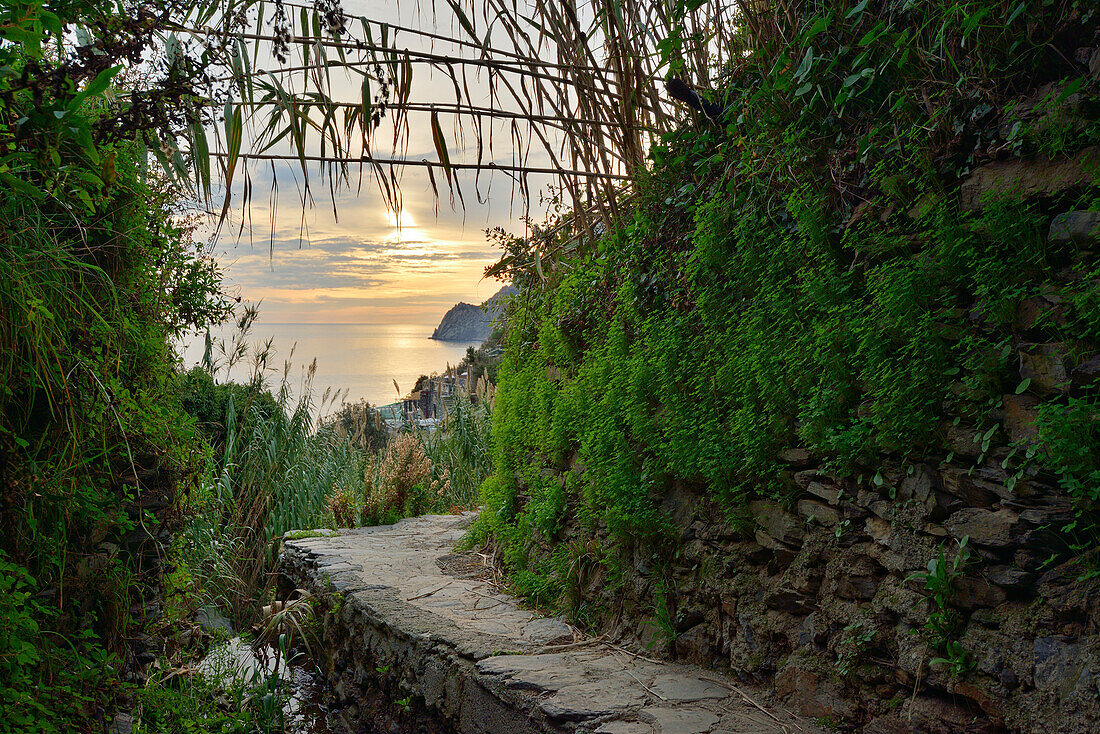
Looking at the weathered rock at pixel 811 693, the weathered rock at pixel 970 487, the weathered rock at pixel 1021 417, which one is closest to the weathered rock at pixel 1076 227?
the weathered rock at pixel 1021 417

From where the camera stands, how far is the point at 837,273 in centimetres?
264

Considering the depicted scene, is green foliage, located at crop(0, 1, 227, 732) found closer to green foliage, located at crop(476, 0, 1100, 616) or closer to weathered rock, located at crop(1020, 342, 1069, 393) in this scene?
green foliage, located at crop(476, 0, 1100, 616)

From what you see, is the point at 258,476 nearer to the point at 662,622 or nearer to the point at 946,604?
the point at 662,622

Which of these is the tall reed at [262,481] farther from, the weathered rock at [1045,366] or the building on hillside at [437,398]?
the weathered rock at [1045,366]

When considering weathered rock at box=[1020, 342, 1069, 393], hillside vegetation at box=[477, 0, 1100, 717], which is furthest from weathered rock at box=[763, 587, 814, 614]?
weathered rock at box=[1020, 342, 1069, 393]

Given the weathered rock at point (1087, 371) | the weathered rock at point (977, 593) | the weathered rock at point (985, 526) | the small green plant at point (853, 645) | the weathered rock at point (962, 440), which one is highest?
the weathered rock at point (1087, 371)

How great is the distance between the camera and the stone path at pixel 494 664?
2.64 m

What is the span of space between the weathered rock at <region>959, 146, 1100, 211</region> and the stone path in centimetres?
190

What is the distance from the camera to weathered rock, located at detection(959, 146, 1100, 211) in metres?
1.93

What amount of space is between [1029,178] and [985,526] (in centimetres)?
106

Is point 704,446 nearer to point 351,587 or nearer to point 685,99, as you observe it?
point 685,99

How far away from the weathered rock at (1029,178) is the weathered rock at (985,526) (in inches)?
37.4

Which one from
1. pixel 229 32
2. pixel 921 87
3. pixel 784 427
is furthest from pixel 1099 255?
pixel 229 32

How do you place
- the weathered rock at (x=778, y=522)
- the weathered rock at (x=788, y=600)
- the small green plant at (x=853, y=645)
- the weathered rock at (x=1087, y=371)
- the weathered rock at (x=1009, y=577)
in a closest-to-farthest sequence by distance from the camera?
1. the weathered rock at (x=1087, y=371)
2. the weathered rock at (x=1009, y=577)
3. the small green plant at (x=853, y=645)
4. the weathered rock at (x=788, y=600)
5. the weathered rock at (x=778, y=522)
